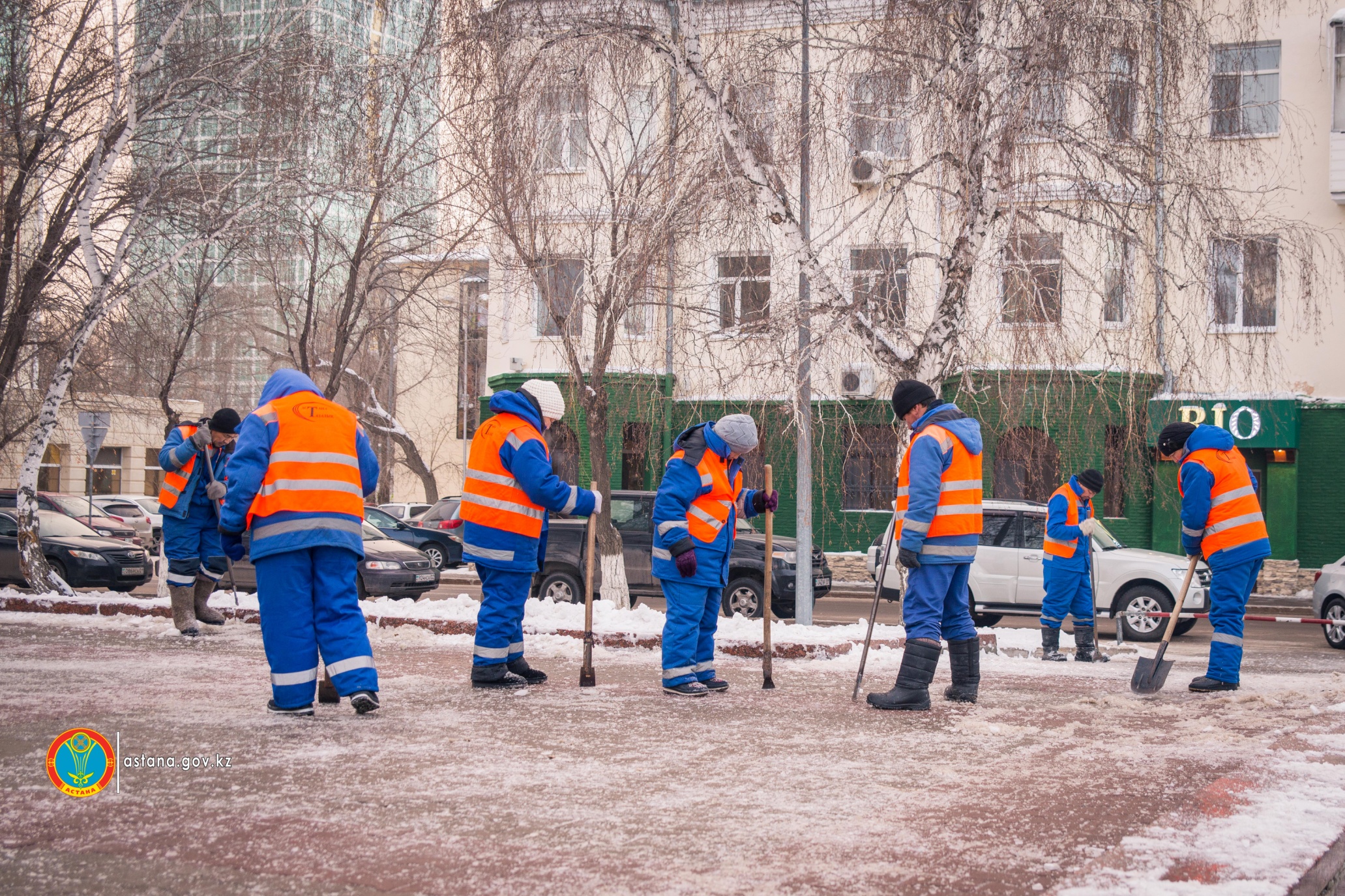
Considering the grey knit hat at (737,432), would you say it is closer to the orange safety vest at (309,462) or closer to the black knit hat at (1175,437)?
the orange safety vest at (309,462)

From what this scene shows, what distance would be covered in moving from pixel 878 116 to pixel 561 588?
26.8 ft

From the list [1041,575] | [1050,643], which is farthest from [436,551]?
[1050,643]

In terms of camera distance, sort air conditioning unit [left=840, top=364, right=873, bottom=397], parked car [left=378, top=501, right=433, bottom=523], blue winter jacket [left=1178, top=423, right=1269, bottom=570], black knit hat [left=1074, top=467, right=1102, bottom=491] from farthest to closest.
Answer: parked car [left=378, top=501, right=433, bottom=523] → air conditioning unit [left=840, top=364, right=873, bottom=397] → black knit hat [left=1074, top=467, right=1102, bottom=491] → blue winter jacket [left=1178, top=423, right=1269, bottom=570]

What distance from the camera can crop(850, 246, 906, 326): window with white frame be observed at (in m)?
Result: 11.4

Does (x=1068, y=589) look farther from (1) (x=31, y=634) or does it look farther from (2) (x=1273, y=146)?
(2) (x=1273, y=146)

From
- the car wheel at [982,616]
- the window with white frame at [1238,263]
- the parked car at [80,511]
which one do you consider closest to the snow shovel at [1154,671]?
the window with white frame at [1238,263]

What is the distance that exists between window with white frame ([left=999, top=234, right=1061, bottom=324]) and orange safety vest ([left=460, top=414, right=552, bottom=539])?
507 cm

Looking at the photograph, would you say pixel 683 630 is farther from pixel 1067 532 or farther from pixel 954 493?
pixel 1067 532

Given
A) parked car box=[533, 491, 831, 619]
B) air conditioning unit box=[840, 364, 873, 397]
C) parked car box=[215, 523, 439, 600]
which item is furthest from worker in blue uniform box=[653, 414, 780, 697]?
air conditioning unit box=[840, 364, 873, 397]

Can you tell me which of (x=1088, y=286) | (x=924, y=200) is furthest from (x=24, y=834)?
(x=924, y=200)

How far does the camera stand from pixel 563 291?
1524 cm

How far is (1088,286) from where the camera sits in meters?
10.9

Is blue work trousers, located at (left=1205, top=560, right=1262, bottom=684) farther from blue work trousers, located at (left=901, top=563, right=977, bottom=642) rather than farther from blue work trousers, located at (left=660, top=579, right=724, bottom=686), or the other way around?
blue work trousers, located at (left=660, top=579, right=724, bottom=686)

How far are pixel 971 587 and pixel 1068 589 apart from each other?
13.0 ft
